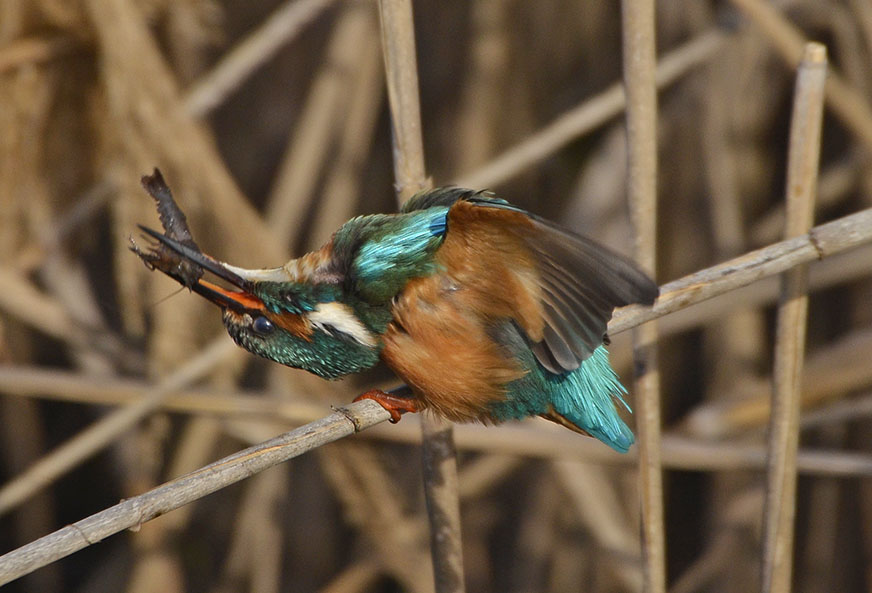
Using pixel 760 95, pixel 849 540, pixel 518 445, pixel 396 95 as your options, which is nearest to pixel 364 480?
pixel 518 445

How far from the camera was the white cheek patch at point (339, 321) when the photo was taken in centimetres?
143

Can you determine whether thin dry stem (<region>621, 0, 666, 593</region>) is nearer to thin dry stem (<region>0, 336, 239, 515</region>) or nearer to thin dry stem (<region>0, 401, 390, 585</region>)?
thin dry stem (<region>0, 401, 390, 585</region>)

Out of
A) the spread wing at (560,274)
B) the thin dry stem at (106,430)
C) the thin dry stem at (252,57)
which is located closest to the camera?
the spread wing at (560,274)

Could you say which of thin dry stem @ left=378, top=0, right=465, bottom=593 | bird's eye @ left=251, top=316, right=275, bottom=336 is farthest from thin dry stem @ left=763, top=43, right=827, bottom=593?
bird's eye @ left=251, top=316, right=275, bottom=336

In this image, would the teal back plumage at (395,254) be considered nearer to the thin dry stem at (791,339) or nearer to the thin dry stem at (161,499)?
the thin dry stem at (161,499)

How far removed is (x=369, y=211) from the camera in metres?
3.21

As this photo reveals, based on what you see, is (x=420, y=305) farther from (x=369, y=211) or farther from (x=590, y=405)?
(x=369, y=211)

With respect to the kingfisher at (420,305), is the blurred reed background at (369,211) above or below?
above

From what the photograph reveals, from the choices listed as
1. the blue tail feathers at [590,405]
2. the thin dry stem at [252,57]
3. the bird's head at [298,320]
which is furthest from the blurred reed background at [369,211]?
the bird's head at [298,320]

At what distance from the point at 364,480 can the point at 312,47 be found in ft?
5.01

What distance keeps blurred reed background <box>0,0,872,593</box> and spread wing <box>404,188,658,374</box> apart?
0.85 meters

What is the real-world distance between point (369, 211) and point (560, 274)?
192cm

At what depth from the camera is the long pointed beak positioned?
1307 mm

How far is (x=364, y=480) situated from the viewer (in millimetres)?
2395
